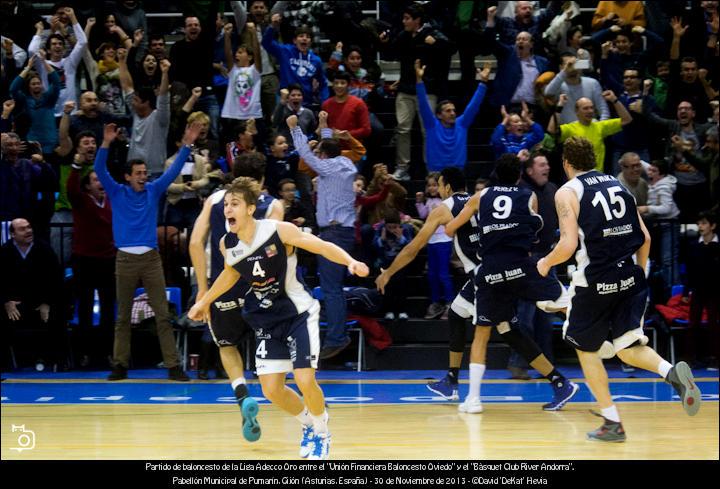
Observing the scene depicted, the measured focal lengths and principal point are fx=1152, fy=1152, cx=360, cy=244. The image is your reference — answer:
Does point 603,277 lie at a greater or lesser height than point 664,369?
greater

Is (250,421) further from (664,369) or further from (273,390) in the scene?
(664,369)

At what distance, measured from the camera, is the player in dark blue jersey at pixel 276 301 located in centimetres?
761

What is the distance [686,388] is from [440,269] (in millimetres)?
5043

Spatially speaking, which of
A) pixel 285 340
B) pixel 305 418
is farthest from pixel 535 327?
pixel 285 340

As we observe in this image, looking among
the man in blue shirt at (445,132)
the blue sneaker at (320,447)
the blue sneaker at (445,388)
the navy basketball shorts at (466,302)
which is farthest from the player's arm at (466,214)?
the man in blue shirt at (445,132)

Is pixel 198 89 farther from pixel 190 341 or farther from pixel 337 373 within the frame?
pixel 337 373

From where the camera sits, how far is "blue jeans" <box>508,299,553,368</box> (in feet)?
38.8

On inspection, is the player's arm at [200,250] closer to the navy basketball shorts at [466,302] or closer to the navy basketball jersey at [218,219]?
the navy basketball jersey at [218,219]

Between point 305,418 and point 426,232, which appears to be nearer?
point 305,418

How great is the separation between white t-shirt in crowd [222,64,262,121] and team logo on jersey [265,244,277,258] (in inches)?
291

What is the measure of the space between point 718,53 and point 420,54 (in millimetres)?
4340

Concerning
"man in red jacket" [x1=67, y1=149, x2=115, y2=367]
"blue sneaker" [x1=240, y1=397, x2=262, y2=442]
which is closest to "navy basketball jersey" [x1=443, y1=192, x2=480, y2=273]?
"blue sneaker" [x1=240, y1=397, x2=262, y2=442]

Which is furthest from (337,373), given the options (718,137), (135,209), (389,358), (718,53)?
(718,53)

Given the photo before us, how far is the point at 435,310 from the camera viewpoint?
42.9ft
